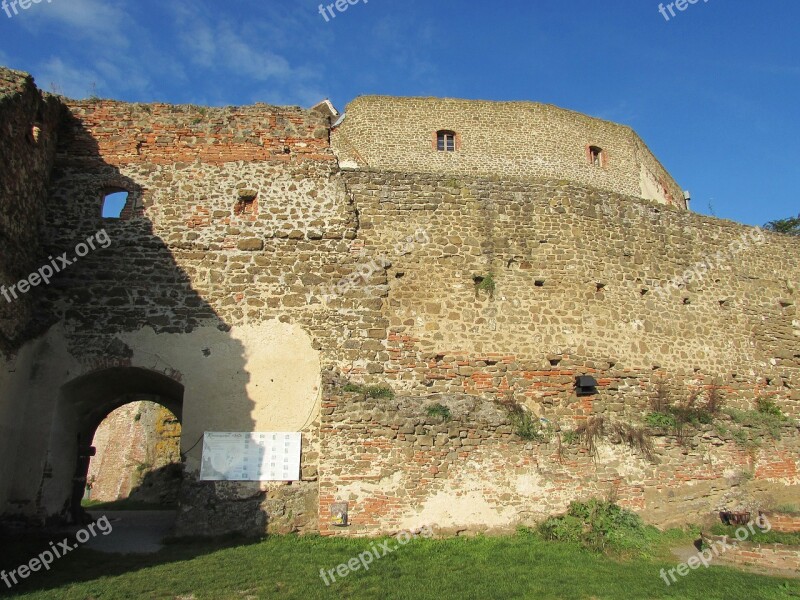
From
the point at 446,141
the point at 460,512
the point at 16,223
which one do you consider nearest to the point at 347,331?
the point at 460,512

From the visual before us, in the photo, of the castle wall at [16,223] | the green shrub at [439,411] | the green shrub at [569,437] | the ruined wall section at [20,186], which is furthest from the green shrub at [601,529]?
the ruined wall section at [20,186]

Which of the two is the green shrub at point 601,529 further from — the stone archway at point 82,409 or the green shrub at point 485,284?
the stone archway at point 82,409

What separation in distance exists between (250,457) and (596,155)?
21.6 m

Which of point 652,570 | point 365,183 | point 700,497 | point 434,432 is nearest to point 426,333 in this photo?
point 434,432

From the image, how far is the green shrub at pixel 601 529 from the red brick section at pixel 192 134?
26.6 ft

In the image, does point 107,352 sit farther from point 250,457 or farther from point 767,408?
point 767,408

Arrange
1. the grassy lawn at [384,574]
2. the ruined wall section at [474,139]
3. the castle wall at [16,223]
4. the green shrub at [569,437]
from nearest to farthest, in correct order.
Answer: the grassy lawn at [384,574]
the castle wall at [16,223]
the green shrub at [569,437]
the ruined wall section at [474,139]

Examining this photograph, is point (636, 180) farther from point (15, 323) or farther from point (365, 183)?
point (15, 323)

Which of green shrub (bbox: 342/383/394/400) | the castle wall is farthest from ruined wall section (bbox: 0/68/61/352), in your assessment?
green shrub (bbox: 342/383/394/400)

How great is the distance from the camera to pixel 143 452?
20422 mm

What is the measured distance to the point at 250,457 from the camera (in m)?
10.6

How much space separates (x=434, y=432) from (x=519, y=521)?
2.12 m

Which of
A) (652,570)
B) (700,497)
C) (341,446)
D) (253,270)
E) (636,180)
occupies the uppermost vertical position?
(636,180)

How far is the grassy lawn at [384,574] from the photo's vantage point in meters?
7.62
